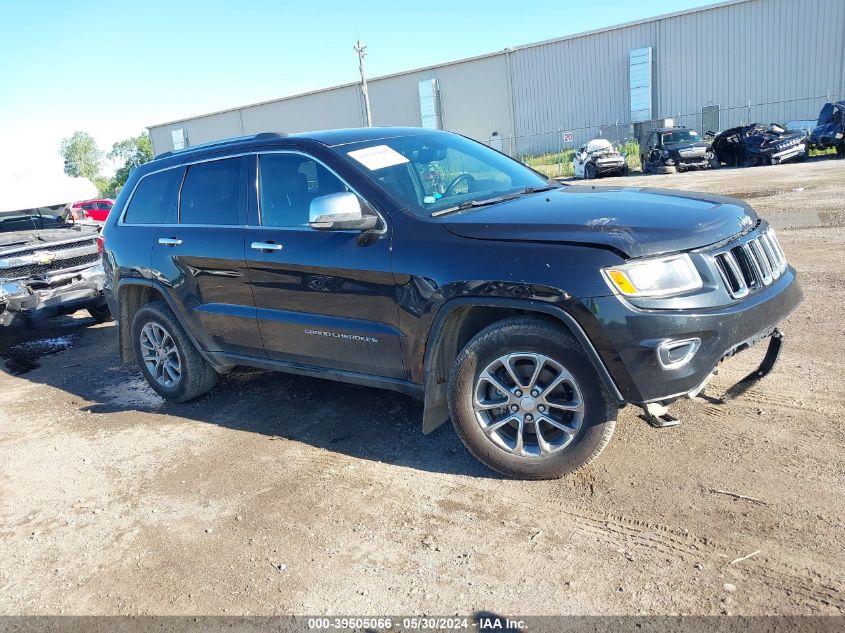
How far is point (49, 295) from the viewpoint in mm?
7750

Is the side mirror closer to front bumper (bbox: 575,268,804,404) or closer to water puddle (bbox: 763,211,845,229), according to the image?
front bumper (bbox: 575,268,804,404)

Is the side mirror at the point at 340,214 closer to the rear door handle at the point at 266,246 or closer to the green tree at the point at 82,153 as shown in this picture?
the rear door handle at the point at 266,246

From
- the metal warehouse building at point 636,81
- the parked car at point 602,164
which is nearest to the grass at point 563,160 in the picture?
the metal warehouse building at point 636,81

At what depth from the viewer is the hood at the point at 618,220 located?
3.13m

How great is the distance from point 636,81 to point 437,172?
117 feet

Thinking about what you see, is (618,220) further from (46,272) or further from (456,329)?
(46,272)

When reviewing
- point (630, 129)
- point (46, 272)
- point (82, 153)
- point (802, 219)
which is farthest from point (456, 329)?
point (82, 153)

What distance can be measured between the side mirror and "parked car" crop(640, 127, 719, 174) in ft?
77.6

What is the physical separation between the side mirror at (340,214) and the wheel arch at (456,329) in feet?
2.33

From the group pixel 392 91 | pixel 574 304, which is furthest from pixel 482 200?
pixel 392 91

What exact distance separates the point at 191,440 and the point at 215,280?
3.64 feet

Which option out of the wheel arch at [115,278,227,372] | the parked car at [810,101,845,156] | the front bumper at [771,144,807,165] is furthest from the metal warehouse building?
the wheel arch at [115,278,227,372]

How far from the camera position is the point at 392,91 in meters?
46.4

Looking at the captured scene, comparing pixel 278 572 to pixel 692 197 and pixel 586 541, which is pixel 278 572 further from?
pixel 692 197
